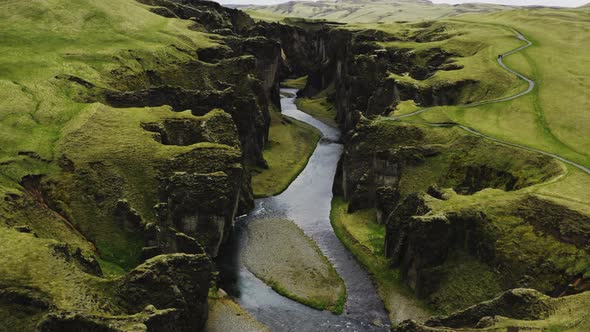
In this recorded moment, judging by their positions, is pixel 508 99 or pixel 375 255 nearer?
pixel 375 255

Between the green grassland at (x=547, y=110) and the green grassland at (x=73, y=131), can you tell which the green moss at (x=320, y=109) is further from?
the green grassland at (x=547, y=110)

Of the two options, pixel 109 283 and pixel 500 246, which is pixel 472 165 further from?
pixel 109 283

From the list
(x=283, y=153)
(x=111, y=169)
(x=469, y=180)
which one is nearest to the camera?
(x=111, y=169)

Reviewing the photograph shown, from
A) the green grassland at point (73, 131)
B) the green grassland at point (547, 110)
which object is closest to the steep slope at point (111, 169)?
the green grassland at point (73, 131)

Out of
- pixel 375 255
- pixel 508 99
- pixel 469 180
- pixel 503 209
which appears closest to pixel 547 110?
pixel 508 99

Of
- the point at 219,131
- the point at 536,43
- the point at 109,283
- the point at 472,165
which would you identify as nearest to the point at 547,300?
the point at 472,165

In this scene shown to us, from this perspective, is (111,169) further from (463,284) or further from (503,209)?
(503,209)
